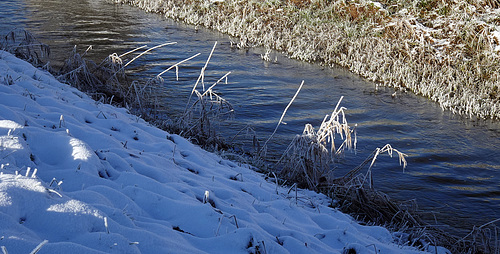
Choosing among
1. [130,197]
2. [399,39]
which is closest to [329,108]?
[399,39]

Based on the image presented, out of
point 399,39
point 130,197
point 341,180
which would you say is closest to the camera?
point 130,197

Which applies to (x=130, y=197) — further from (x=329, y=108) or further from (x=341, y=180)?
(x=329, y=108)

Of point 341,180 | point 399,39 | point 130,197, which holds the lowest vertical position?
point 341,180

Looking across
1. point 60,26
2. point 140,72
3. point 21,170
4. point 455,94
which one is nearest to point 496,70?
point 455,94

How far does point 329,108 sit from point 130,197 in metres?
7.33

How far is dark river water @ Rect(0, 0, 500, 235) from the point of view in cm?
721

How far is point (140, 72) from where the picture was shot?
40.5 ft

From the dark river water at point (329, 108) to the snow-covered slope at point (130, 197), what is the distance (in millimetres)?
2452

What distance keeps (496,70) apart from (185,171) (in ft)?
29.1

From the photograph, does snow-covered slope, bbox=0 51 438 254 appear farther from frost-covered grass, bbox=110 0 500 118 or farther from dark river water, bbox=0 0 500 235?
frost-covered grass, bbox=110 0 500 118

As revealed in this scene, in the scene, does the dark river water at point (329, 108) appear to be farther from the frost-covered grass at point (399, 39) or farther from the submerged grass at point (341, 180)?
the submerged grass at point (341, 180)

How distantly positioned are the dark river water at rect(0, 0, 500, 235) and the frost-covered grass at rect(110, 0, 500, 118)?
0.48 metres

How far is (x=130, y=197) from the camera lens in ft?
12.0

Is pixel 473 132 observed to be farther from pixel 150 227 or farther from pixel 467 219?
pixel 150 227
